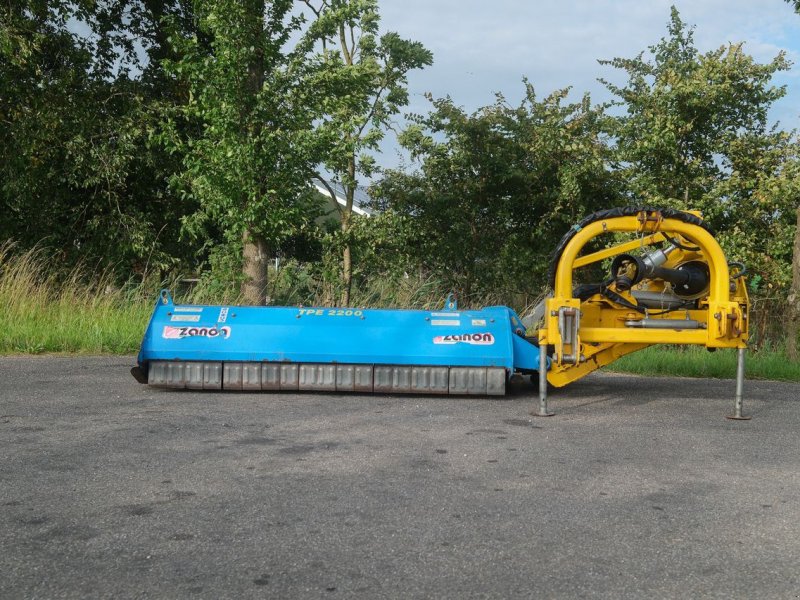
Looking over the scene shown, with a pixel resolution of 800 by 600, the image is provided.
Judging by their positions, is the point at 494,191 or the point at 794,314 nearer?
the point at 794,314

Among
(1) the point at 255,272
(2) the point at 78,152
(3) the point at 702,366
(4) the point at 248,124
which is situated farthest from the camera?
(2) the point at 78,152

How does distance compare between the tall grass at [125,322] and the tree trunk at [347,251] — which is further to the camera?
the tree trunk at [347,251]

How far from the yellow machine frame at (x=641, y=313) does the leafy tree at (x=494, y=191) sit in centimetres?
822

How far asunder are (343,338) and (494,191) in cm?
904

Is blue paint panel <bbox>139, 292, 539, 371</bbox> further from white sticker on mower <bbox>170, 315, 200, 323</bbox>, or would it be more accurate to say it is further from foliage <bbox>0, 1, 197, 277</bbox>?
foliage <bbox>0, 1, 197, 277</bbox>

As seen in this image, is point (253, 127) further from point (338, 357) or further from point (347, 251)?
point (338, 357)

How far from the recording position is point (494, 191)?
15.8 m

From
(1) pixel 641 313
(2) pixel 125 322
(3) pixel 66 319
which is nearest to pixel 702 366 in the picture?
(1) pixel 641 313

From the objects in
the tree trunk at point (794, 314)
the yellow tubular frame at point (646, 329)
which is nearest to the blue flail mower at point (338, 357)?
the yellow tubular frame at point (646, 329)

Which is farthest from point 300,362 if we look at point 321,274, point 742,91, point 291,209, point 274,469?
point 742,91

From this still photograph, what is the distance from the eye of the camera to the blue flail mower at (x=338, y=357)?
727 cm

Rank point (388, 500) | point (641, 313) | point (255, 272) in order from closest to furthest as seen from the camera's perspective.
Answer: point (388, 500)
point (641, 313)
point (255, 272)

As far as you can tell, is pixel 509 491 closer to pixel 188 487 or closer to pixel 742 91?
pixel 188 487

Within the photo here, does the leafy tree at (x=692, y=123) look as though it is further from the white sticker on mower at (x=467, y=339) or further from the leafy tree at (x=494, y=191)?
the white sticker on mower at (x=467, y=339)
